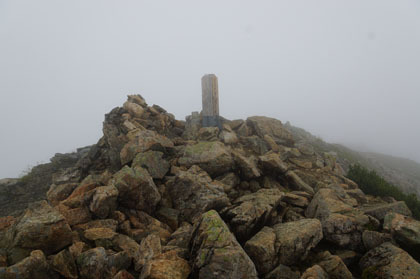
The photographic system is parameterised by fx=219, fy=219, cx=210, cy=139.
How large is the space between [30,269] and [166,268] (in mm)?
3513

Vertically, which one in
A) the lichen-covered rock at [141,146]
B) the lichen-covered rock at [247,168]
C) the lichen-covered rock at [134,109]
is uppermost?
the lichen-covered rock at [134,109]

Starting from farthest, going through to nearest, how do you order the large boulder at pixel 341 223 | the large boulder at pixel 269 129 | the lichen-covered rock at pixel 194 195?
the large boulder at pixel 269 129 < the lichen-covered rock at pixel 194 195 < the large boulder at pixel 341 223

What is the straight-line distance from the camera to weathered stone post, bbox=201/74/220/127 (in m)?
20.2

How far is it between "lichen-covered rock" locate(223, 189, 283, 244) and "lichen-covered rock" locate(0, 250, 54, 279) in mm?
6026

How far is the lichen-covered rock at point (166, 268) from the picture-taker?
225 inches

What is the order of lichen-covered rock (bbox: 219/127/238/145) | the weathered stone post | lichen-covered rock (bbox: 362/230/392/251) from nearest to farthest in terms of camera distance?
lichen-covered rock (bbox: 362/230/392/251) < lichen-covered rock (bbox: 219/127/238/145) < the weathered stone post

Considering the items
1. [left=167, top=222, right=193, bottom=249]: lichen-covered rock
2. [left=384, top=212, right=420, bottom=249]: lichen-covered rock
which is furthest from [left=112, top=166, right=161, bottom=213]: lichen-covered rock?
[left=384, top=212, right=420, bottom=249]: lichen-covered rock

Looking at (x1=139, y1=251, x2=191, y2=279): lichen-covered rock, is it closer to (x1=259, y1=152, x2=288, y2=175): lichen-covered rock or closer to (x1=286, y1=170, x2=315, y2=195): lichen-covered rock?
(x1=259, y1=152, x2=288, y2=175): lichen-covered rock

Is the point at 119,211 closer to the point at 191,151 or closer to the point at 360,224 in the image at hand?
the point at 191,151

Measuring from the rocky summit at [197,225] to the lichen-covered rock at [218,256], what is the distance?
29 mm

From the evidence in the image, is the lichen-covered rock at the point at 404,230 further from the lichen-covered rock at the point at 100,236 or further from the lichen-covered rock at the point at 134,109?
the lichen-covered rock at the point at 134,109

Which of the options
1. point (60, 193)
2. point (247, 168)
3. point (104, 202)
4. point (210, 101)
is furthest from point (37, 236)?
point (210, 101)

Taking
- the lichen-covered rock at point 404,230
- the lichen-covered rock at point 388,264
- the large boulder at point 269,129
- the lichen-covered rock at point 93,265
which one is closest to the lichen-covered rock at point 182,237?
the lichen-covered rock at point 93,265

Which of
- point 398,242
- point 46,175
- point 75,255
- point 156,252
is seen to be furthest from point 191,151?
point 46,175
